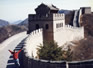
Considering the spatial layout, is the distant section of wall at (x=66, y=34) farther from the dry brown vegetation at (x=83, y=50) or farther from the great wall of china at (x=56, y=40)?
the dry brown vegetation at (x=83, y=50)

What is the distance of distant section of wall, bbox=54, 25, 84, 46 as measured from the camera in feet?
122

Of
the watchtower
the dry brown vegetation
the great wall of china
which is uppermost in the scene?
the watchtower

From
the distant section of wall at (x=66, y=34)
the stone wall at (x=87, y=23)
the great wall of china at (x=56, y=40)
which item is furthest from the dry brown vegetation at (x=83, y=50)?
the stone wall at (x=87, y=23)

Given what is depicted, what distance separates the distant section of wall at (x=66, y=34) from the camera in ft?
122

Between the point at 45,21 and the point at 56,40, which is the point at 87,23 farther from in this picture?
the point at 45,21

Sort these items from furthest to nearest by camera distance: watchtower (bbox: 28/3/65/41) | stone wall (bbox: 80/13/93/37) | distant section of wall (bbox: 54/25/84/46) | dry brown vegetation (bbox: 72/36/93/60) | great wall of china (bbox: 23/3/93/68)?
stone wall (bbox: 80/13/93/37)
distant section of wall (bbox: 54/25/84/46)
dry brown vegetation (bbox: 72/36/93/60)
watchtower (bbox: 28/3/65/41)
great wall of china (bbox: 23/3/93/68)

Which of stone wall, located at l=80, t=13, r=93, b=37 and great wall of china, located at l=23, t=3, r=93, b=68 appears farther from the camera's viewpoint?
stone wall, located at l=80, t=13, r=93, b=37

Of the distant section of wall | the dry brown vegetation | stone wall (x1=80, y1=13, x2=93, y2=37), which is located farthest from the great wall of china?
the dry brown vegetation

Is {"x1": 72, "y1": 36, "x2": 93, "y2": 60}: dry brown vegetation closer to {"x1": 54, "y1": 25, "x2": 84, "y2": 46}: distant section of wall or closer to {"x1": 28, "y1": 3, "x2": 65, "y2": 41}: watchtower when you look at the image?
{"x1": 54, "y1": 25, "x2": 84, "y2": 46}: distant section of wall

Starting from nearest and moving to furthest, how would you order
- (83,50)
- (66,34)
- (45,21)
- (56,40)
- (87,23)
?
(45,21) < (56,40) < (83,50) < (66,34) < (87,23)

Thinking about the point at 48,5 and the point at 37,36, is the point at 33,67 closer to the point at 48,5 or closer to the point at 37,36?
the point at 37,36

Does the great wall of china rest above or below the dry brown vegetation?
above

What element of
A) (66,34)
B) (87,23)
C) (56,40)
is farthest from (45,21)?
(87,23)

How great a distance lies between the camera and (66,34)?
42.3 meters
